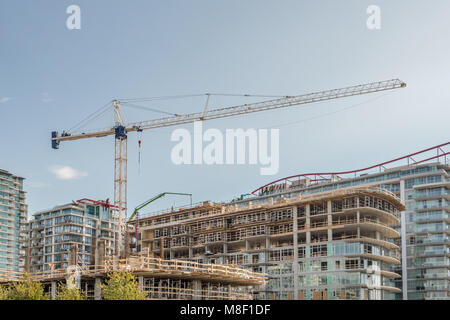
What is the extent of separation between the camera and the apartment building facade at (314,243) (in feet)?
381

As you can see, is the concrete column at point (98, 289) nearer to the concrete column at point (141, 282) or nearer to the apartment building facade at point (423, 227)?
the concrete column at point (141, 282)

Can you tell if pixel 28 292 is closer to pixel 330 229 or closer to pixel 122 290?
pixel 122 290

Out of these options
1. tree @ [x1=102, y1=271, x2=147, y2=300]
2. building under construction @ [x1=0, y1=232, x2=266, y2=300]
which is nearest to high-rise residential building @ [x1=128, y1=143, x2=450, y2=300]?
building under construction @ [x1=0, y1=232, x2=266, y2=300]

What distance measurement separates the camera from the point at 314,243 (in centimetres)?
12269

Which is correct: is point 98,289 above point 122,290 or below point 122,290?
below

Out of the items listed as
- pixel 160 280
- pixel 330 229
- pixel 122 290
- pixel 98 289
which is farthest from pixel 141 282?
pixel 330 229

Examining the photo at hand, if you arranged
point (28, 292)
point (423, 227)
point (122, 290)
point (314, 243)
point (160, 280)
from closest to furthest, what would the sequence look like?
point (122, 290) → point (28, 292) → point (160, 280) → point (314, 243) → point (423, 227)

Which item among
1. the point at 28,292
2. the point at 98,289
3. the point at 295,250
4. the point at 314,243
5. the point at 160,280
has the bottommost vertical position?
the point at 28,292

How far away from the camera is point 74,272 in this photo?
260 ft

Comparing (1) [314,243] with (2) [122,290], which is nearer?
(2) [122,290]

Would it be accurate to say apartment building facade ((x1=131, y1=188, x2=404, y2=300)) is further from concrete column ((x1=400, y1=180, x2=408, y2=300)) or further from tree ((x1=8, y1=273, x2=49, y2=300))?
tree ((x1=8, y1=273, x2=49, y2=300))

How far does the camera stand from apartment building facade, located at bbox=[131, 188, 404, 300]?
116 m
